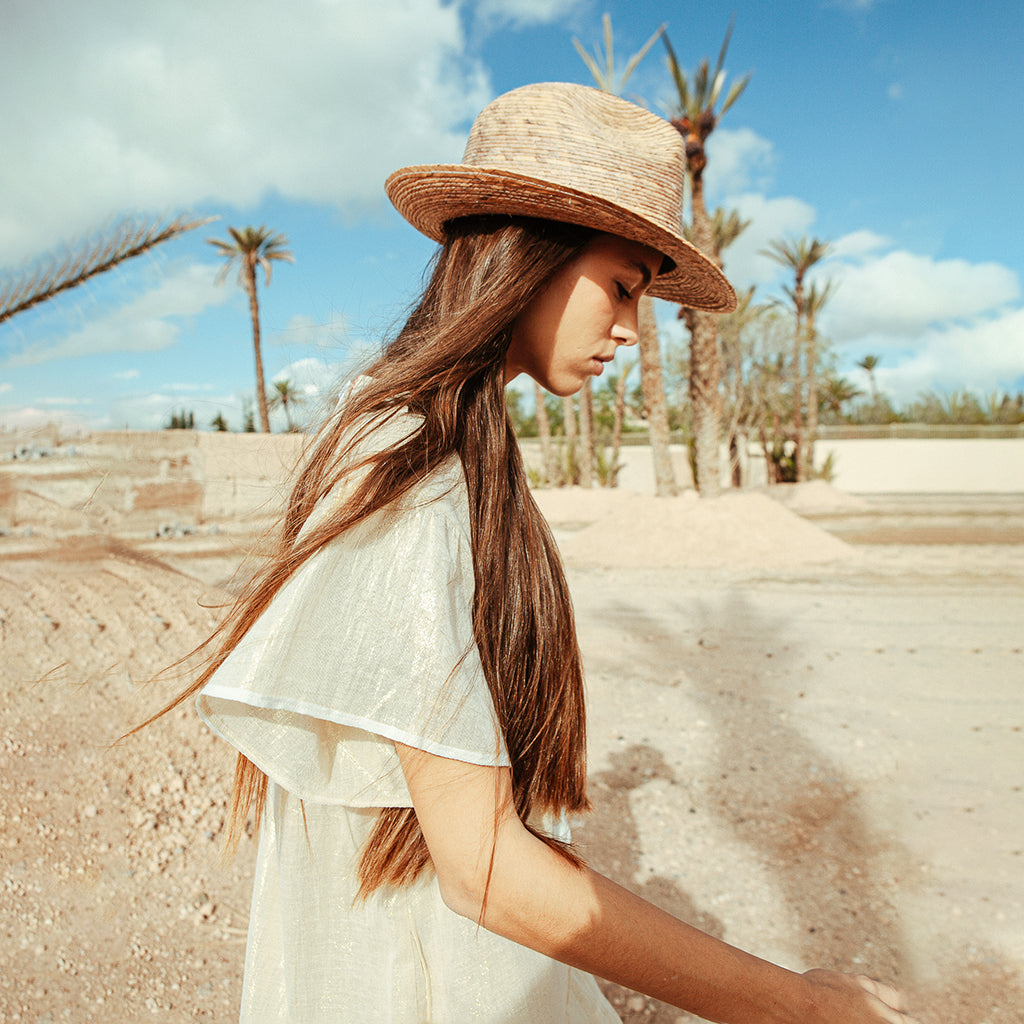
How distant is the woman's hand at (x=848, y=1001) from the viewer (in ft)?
2.53

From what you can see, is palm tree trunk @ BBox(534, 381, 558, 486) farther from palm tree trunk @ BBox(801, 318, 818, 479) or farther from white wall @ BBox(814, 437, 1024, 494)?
white wall @ BBox(814, 437, 1024, 494)

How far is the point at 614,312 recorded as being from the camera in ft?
3.38

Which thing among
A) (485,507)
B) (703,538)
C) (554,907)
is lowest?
(703,538)

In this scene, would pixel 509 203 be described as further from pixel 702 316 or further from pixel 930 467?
pixel 930 467

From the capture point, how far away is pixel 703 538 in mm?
10117

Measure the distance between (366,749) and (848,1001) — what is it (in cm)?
59

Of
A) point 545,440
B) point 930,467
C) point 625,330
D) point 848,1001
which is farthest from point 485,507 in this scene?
point 930,467

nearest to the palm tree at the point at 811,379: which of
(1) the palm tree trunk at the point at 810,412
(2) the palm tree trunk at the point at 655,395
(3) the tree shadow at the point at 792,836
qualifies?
(1) the palm tree trunk at the point at 810,412

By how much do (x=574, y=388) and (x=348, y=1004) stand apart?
863 mm

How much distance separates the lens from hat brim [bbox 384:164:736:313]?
0.91 meters

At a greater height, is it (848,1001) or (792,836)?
(848,1001)

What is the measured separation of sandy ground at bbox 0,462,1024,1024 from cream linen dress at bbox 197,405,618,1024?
0.59 metres

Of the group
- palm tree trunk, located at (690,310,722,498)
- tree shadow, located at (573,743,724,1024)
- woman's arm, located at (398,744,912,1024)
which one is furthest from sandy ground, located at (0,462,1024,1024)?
palm tree trunk, located at (690,310,722,498)

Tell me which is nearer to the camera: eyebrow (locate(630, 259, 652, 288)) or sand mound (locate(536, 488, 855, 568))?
eyebrow (locate(630, 259, 652, 288))
